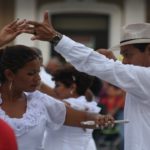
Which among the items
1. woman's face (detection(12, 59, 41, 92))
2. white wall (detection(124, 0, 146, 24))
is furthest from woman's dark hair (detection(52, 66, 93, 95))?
white wall (detection(124, 0, 146, 24))

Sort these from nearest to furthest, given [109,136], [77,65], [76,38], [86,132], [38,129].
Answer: [77,65], [38,129], [86,132], [109,136], [76,38]

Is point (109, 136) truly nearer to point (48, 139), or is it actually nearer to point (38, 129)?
point (48, 139)

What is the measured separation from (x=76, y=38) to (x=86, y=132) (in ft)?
28.8

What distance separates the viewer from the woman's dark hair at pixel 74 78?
21.3 ft

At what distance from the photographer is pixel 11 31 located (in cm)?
446

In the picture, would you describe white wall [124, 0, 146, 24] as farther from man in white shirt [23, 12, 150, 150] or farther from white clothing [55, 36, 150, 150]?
white clothing [55, 36, 150, 150]

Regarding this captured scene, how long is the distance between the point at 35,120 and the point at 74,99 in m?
1.67

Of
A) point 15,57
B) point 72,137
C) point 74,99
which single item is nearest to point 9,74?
point 15,57

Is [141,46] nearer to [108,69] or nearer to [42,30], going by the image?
[108,69]

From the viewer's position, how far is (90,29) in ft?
49.5

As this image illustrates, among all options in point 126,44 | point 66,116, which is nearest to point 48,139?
point 66,116

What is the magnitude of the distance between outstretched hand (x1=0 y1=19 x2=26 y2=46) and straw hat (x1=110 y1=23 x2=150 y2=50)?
0.63m

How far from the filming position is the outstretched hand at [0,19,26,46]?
4.43 m

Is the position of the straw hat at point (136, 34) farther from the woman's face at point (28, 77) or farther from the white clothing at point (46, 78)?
the white clothing at point (46, 78)
